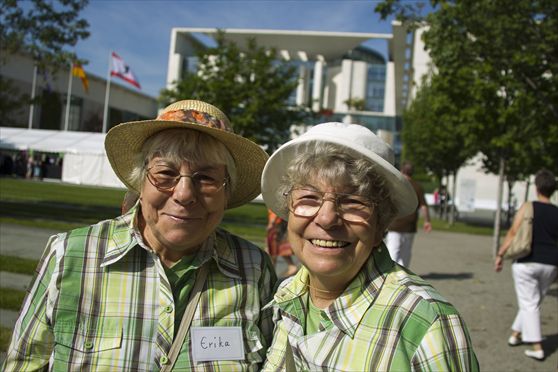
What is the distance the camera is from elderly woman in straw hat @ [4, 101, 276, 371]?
2.06 metres

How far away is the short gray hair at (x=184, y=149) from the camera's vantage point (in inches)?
87.7

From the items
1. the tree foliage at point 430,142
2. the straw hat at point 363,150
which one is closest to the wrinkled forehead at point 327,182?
the straw hat at point 363,150

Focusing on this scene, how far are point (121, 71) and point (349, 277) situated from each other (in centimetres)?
4330

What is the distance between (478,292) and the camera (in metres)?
9.02

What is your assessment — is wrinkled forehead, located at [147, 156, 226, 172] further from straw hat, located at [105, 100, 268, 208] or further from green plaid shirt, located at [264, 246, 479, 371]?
green plaid shirt, located at [264, 246, 479, 371]

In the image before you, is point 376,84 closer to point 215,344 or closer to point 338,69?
point 338,69

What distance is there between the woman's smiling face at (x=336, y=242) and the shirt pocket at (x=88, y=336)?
842 millimetres

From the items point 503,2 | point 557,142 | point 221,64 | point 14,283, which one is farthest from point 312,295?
point 221,64

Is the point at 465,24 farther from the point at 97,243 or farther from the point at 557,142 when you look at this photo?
the point at 97,243

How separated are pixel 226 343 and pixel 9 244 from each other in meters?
8.41

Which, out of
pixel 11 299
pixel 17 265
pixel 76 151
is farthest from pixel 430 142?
pixel 11 299

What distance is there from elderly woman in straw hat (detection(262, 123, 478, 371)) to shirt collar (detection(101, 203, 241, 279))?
0.92ft

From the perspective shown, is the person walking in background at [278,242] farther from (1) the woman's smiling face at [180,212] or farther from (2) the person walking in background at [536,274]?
(1) the woman's smiling face at [180,212]

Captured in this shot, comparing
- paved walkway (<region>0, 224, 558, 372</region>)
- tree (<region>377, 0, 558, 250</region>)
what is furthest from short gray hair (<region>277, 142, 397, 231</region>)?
tree (<region>377, 0, 558, 250</region>)
